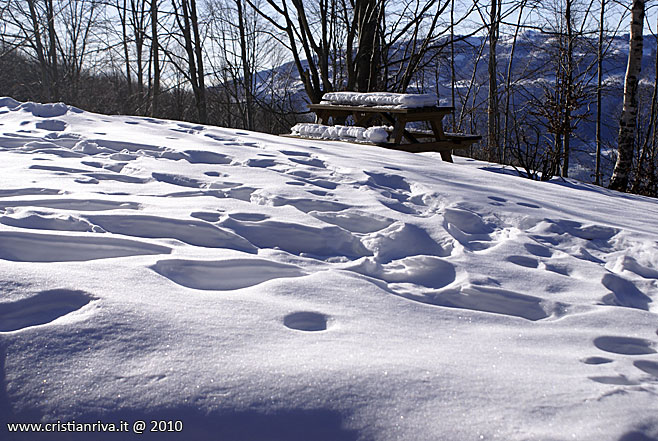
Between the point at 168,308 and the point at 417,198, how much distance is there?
2.16 metres

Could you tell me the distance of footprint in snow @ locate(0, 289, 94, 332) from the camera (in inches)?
51.6

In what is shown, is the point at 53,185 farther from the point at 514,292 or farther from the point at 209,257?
the point at 514,292

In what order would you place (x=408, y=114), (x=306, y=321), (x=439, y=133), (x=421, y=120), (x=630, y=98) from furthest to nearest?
(x=630, y=98) → (x=439, y=133) → (x=421, y=120) → (x=408, y=114) → (x=306, y=321)

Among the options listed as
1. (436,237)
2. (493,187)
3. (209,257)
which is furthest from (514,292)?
(493,187)

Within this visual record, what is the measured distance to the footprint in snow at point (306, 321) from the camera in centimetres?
147

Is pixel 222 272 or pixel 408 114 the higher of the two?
pixel 408 114

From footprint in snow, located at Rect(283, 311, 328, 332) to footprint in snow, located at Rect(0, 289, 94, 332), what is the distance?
558 mm

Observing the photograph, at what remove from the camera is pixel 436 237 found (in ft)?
8.46

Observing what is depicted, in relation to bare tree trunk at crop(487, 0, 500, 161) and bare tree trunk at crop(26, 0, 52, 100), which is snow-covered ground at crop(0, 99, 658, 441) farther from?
bare tree trunk at crop(26, 0, 52, 100)

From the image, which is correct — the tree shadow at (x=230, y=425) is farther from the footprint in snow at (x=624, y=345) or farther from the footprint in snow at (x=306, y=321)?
the footprint in snow at (x=624, y=345)

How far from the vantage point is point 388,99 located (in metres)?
6.52

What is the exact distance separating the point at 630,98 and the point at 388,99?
4617 mm

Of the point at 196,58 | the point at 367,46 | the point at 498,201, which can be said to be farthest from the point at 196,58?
the point at 498,201

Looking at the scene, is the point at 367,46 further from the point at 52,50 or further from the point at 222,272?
the point at 52,50
